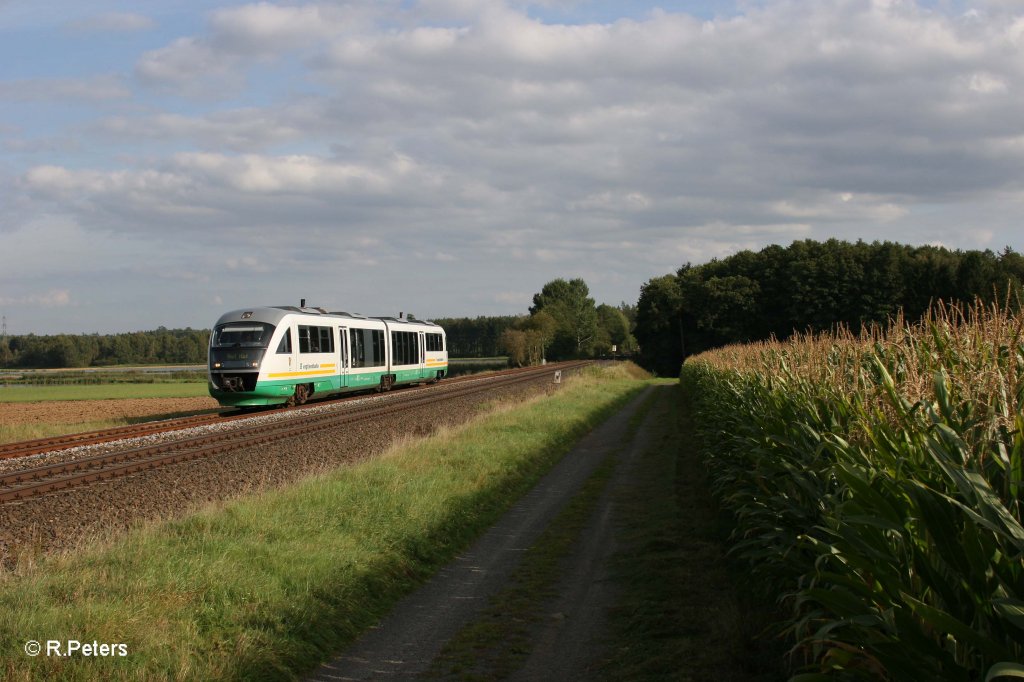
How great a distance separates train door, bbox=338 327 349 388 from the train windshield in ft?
17.9

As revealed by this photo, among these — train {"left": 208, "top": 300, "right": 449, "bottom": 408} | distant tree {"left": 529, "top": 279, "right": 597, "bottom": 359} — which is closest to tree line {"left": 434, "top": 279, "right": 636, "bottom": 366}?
distant tree {"left": 529, "top": 279, "right": 597, "bottom": 359}

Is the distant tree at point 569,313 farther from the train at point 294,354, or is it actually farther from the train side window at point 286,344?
the train side window at point 286,344

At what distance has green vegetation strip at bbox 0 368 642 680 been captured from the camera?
5895 millimetres

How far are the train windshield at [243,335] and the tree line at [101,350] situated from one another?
4574 inches

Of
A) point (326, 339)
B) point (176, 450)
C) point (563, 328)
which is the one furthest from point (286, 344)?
point (563, 328)

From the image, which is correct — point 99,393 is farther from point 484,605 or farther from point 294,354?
point 484,605

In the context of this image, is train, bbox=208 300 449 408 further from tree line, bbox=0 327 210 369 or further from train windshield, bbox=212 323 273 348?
tree line, bbox=0 327 210 369

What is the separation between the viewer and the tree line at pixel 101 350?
456 ft

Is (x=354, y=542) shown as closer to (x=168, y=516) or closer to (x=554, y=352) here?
(x=168, y=516)

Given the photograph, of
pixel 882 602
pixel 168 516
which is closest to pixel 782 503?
pixel 882 602

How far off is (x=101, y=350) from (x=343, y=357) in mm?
130718

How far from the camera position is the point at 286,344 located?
27172mm

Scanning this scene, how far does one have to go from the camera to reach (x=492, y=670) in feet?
20.5

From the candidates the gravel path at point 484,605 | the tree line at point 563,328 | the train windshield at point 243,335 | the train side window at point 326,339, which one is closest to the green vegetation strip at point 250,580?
the gravel path at point 484,605
